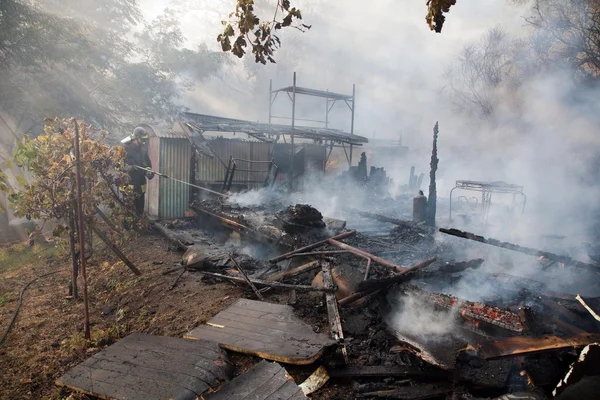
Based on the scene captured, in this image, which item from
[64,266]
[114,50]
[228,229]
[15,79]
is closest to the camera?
[64,266]

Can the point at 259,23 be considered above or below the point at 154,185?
above

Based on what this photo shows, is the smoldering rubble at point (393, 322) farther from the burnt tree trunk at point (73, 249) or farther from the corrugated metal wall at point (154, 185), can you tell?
the corrugated metal wall at point (154, 185)

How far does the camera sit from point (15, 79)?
1162 cm

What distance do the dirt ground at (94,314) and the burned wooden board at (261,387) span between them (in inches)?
10.5

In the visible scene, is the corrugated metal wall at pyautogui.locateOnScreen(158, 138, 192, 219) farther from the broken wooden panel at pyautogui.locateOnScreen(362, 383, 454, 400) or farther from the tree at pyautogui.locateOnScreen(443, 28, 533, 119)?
the tree at pyautogui.locateOnScreen(443, 28, 533, 119)

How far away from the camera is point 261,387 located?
309 cm

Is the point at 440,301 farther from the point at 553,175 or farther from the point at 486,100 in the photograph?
the point at 486,100

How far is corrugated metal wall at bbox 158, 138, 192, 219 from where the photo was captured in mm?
12477

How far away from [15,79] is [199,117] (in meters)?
5.99

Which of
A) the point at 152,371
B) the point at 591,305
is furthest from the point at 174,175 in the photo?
the point at 591,305

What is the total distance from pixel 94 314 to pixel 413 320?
4.80 metres

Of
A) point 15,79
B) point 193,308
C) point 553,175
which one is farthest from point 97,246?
point 553,175

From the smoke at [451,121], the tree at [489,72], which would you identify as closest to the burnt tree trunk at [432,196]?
the smoke at [451,121]

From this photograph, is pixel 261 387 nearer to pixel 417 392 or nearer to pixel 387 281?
pixel 417 392
